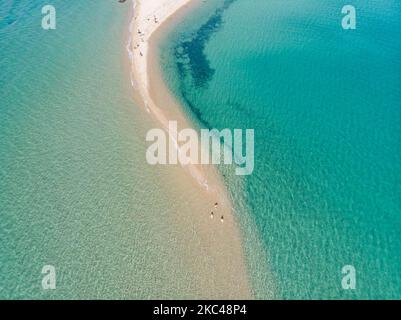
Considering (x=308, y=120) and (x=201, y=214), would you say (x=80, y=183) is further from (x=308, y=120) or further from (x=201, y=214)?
(x=308, y=120)

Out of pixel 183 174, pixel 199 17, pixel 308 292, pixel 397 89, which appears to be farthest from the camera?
pixel 199 17

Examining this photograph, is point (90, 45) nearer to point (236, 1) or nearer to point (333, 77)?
point (236, 1)

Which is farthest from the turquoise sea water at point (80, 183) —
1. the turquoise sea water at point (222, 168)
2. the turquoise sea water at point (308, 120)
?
the turquoise sea water at point (308, 120)

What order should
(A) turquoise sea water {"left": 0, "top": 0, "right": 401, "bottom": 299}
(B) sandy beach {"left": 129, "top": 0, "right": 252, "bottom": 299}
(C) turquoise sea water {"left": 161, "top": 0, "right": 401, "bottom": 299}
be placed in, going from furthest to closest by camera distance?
(C) turquoise sea water {"left": 161, "top": 0, "right": 401, "bottom": 299}
(A) turquoise sea water {"left": 0, "top": 0, "right": 401, "bottom": 299}
(B) sandy beach {"left": 129, "top": 0, "right": 252, "bottom": 299}

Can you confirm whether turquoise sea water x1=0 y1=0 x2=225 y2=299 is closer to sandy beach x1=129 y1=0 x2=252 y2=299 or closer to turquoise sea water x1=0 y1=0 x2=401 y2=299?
turquoise sea water x1=0 y1=0 x2=401 y2=299

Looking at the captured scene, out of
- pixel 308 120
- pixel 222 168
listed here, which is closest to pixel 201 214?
pixel 222 168

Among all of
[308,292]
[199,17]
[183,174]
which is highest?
[199,17]

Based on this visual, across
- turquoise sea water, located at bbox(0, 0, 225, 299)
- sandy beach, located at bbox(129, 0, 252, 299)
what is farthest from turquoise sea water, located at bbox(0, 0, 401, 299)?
sandy beach, located at bbox(129, 0, 252, 299)

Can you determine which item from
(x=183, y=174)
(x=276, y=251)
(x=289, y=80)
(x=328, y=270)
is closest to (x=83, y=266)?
(x=183, y=174)
